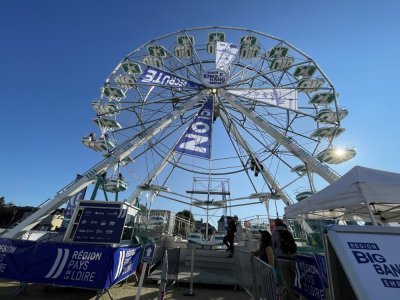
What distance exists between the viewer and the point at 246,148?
63.2 ft

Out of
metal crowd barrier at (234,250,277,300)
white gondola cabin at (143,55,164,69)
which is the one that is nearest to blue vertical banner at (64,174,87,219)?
white gondola cabin at (143,55,164,69)

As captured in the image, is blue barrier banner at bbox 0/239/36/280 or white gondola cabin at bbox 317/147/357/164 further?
white gondola cabin at bbox 317/147/357/164

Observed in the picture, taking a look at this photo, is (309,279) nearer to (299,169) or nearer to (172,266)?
(172,266)

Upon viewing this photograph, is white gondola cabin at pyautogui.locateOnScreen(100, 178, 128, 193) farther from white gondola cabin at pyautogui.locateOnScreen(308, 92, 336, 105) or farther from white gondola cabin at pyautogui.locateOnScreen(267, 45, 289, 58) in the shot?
white gondola cabin at pyautogui.locateOnScreen(267, 45, 289, 58)

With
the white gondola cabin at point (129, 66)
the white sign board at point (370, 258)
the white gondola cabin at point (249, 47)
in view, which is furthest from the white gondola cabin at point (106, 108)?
the white sign board at point (370, 258)

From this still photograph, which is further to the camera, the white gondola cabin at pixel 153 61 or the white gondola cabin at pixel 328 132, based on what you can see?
the white gondola cabin at pixel 153 61

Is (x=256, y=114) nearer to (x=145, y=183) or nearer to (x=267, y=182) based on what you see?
(x=267, y=182)

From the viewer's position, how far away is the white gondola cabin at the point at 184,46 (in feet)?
63.6

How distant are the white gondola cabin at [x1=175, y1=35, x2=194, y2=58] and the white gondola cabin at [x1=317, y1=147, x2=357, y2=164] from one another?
12.0m

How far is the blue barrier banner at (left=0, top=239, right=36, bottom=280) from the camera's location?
20.5 feet

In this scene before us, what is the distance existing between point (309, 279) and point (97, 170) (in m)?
13.4

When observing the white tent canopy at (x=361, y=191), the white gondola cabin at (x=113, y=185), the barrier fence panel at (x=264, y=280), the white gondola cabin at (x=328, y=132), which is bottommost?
the barrier fence panel at (x=264, y=280)

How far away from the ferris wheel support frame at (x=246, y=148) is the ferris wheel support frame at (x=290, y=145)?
8.90 ft

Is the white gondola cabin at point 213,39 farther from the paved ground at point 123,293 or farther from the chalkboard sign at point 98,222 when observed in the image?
the paved ground at point 123,293
